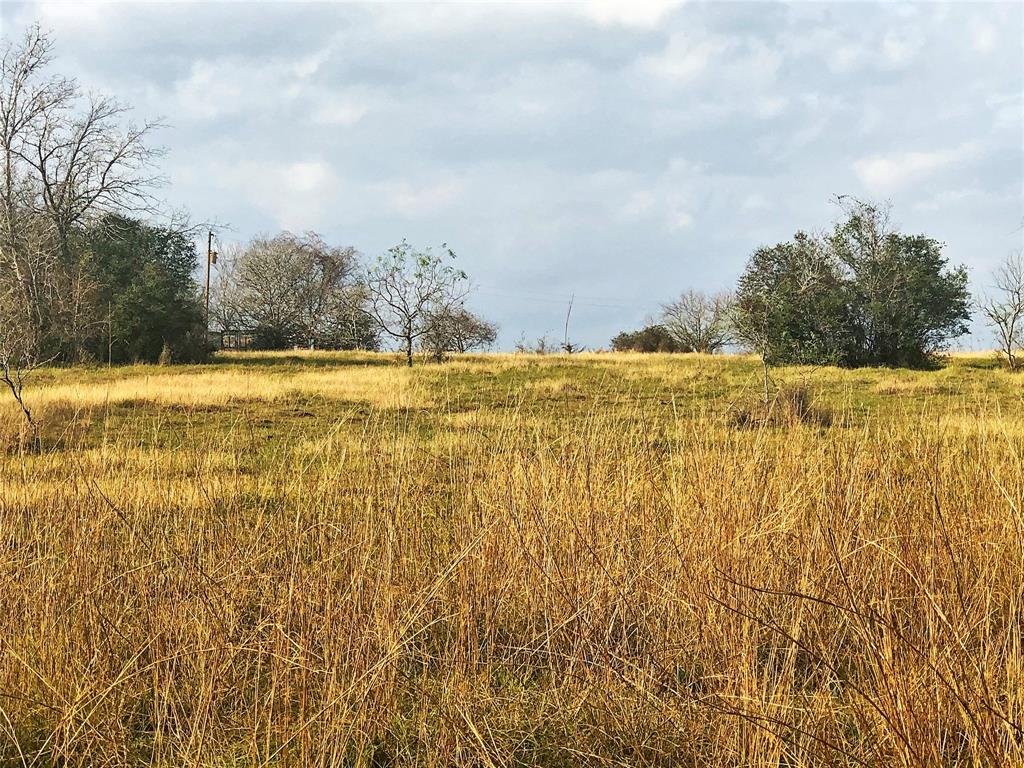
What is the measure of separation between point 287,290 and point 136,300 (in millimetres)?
16047

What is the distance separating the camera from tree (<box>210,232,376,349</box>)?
3850 centimetres

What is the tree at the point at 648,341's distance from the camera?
35.5 m

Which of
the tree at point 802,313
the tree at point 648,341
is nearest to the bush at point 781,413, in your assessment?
the tree at point 802,313

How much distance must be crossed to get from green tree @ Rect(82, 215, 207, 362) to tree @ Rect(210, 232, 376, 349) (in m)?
9.42

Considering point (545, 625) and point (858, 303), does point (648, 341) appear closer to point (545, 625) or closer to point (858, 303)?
point (858, 303)

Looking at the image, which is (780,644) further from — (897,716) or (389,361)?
(389,361)

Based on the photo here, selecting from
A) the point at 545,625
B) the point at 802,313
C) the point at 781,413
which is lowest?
the point at 545,625

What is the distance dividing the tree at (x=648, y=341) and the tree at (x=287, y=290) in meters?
12.8

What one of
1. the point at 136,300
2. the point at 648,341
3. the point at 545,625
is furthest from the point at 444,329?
the point at 545,625

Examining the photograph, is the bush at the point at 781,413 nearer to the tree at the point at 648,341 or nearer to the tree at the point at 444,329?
the tree at the point at 444,329

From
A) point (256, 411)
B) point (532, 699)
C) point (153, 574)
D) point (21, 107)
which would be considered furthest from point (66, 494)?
point (21, 107)

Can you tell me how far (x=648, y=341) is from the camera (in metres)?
35.9

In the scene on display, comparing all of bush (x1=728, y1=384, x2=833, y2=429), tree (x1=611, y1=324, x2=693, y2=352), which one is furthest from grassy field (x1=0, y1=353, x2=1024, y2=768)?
tree (x1=611, y1=324, x2=693, y2=352)

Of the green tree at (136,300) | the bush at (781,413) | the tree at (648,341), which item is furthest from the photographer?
the tree at (648,341)
